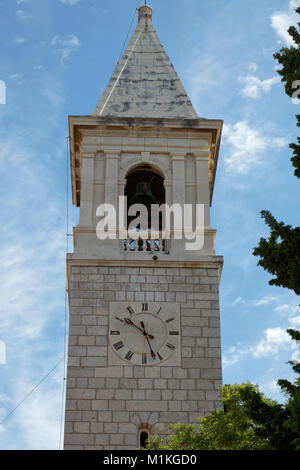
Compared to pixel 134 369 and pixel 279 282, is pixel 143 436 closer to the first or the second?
pixel 134 369

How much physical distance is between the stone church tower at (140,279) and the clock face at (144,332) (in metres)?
0.03

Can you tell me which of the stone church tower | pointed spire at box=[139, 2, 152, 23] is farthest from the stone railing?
pointed spire at box=[139, 2, 152, 23]

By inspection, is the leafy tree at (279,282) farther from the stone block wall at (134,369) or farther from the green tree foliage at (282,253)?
the stone block wall at (134,369)

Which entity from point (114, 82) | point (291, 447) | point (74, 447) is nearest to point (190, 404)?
point (74, 447)

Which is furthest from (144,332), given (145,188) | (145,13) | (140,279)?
(145,13)

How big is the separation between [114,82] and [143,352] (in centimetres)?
1000

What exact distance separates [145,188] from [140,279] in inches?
150

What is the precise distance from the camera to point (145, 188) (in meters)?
28.4

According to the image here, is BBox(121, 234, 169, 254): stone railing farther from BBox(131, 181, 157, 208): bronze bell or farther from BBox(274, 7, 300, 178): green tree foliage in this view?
BBox(274, 7, 300, 178): green tree foliage

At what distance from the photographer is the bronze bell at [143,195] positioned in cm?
2830

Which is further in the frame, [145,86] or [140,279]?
[145,86]
